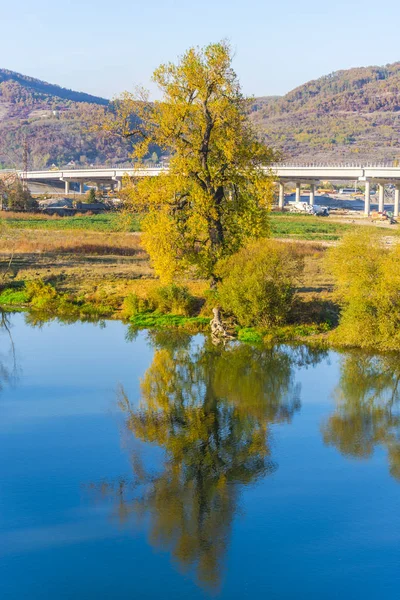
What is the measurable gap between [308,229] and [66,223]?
22689mm

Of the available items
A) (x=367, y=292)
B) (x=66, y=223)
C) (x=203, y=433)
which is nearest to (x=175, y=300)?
(x=367, y=292)

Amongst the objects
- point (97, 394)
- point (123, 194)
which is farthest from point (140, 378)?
point (123, 194)

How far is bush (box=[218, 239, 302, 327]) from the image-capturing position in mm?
34375

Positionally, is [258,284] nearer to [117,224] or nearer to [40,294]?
[40,294]

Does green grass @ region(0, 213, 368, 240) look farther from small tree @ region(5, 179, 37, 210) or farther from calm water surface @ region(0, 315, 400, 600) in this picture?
calm water surface @ region(0, 315, 400, 600)

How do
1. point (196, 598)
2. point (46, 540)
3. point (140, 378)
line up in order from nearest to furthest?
point (196, 598) → point (46, 540) → point (140, 378)

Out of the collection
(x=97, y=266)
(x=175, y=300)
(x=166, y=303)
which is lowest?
(x=166, y=303)

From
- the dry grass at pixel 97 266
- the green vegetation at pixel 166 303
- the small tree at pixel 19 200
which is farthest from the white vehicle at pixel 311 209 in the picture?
the green vegetation at pixel 166 303

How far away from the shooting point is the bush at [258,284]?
113 feet

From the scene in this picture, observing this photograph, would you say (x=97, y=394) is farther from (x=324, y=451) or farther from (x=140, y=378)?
(x=324, y=451)

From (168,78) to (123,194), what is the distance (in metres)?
5.17

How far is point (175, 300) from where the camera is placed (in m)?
38.6

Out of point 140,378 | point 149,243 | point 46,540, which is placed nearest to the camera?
point 46,540

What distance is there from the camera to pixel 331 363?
30812mm
